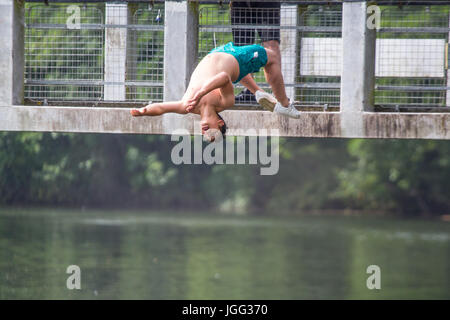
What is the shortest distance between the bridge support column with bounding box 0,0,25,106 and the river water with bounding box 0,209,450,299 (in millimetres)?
11810

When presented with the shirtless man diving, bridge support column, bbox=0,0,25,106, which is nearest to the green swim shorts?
the shirtless man diving

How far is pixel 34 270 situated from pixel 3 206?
7.49 ft

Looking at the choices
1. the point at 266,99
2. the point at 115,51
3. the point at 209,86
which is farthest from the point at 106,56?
the point at 209,86

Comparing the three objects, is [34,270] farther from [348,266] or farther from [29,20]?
[29,20]

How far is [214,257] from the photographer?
33.3 metres

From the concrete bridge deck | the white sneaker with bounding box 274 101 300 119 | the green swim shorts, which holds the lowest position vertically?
the concrete bridge deck

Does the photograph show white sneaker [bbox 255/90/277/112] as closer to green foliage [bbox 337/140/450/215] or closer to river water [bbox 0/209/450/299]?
river water [bbox 0/209/450/299]

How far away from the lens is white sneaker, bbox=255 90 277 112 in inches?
412

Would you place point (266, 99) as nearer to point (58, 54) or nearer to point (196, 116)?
point (196, 116)

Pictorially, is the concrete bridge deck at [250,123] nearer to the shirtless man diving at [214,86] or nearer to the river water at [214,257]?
the shirtless man diving at [214,86]

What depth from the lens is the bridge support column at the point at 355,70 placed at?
1133cm

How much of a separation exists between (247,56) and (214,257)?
931 inches

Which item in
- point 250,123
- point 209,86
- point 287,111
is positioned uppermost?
point 209,86

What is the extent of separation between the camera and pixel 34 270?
26703mm
